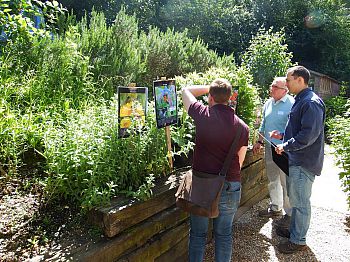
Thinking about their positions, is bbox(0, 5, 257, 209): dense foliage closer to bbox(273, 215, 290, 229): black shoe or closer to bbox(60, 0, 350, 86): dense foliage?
bbox(273, 215, 290, 229): black shoe

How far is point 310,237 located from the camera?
160 inches

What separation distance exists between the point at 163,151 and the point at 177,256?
3.48ft

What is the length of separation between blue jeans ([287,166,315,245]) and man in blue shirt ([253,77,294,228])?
1.58 feet

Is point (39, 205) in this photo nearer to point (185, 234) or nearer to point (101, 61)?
point (185, 234)

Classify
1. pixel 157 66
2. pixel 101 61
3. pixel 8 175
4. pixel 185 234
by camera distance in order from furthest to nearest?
pixel 157 66 → pixel 101 61 → pixel 185 234 → pixel 8 175

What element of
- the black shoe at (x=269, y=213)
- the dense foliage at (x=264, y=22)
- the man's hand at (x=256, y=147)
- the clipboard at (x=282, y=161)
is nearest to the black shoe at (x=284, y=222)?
the black shoe at (x=269, y=213)

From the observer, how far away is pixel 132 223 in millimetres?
2625

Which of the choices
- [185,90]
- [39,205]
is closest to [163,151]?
[185,90]

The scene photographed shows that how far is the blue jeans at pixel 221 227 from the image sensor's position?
2.74 metres

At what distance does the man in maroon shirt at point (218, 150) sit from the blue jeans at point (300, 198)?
3.28 feet

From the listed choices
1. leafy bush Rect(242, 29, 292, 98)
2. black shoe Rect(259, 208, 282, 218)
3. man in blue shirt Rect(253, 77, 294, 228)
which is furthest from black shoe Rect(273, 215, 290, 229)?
leafy bush Rect(242, 29, 292, 98)

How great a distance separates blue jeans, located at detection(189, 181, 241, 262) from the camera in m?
2.74

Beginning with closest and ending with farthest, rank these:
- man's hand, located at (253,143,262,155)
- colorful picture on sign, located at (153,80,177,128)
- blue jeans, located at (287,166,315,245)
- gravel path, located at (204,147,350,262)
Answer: colorful picture on sign, located at (153,80,177,128) → blue jeans, located at (287,166,315,245) → gravel path, located at (204,147,350,262) → man's hand, located at (253,143,262,155)

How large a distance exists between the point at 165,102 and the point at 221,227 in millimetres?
1347
